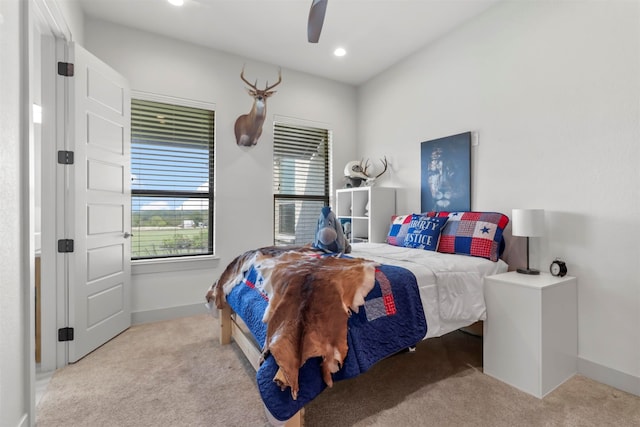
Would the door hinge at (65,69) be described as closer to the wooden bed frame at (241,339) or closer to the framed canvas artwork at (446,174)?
the wooden bed frame at (241,339)

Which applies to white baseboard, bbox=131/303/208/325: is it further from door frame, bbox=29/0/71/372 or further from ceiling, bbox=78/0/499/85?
ceiling, bbox=78/0/499/85

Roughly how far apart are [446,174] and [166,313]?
326cm

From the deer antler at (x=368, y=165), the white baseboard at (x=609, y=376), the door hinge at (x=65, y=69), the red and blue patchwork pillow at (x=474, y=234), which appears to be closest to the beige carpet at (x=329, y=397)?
the white baseboard at (x=609, y=376)

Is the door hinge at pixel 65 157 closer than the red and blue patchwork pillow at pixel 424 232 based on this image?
Yes

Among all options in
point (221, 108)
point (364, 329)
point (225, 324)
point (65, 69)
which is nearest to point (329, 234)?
point (364, 329)

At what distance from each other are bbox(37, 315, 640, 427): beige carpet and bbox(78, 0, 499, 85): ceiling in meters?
2.99

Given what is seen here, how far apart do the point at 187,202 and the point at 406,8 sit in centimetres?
295

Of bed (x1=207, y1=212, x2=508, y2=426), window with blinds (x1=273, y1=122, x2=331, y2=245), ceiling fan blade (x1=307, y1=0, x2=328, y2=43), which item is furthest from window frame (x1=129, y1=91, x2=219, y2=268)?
ceiling fan blade (x1=307, y1=0, x2=328, y2=43)

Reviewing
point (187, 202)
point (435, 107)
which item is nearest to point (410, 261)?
point (435, 107)

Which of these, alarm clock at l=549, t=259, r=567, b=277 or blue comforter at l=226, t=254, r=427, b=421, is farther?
alarm clock at l=549, t=259, r=567, b=277

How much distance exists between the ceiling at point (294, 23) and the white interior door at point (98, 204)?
0.71 metres

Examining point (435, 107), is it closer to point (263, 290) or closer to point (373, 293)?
point (373, 293)

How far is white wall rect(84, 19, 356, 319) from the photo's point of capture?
3.10m

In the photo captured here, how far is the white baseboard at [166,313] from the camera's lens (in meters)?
3.10
